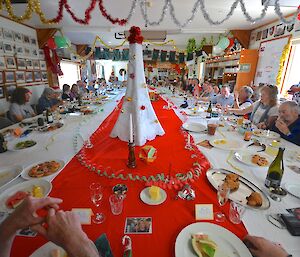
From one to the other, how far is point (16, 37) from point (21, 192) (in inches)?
206

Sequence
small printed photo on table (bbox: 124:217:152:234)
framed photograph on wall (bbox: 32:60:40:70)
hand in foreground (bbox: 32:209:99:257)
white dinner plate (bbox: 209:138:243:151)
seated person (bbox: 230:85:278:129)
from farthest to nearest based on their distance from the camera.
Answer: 1. framed photograph on wall (bbox: 32:60:40:70)
2. seated person (bbox: 230:85:278:129)
3. white dinner plate (bbox: 209:138:243:151)
4. small printed photo on table (bbox: 124:217:152:234)
5. hand in foreground (bbox: 32:209:99:257)

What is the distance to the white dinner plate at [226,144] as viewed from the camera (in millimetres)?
1554

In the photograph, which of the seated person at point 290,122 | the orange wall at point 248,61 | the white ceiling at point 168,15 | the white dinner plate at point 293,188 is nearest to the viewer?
the white dinner plate at point 293,188

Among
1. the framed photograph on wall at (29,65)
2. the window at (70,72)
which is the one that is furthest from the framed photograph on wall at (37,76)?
the window at (70,72)

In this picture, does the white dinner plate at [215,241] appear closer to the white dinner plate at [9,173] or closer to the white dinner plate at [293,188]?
the white dinner plate at [293,188]

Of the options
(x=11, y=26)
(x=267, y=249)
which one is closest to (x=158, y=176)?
(x=267, y=249)

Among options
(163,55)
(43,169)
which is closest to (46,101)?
(43,169)

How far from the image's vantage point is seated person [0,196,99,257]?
1.82ft

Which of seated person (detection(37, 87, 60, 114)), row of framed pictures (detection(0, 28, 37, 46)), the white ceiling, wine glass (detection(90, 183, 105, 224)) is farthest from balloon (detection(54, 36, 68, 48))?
wine glass (detection(90, 183, 105, 224))

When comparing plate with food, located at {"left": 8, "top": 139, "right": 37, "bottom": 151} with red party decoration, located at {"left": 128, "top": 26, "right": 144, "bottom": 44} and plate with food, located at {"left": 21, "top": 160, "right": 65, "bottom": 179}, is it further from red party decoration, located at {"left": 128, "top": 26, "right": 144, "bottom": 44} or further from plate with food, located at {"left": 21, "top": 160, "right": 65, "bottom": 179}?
red party decoration, located at {"left": 128, "top": 26, "right": 144, "bottom": 44}

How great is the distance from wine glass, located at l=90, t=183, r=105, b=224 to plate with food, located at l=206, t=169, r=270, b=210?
2.13 ft

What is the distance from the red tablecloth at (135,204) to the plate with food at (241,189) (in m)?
0.07

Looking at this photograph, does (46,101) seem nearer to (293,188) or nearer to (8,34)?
(8,34)

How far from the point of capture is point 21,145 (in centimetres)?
162
